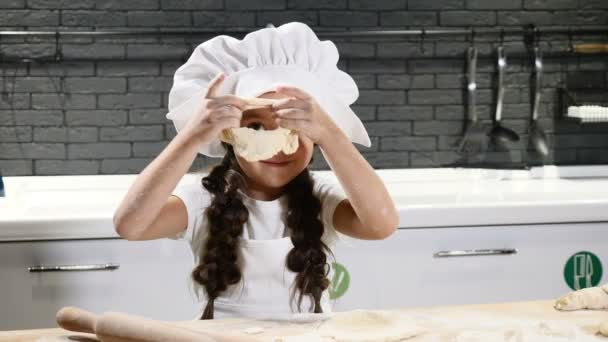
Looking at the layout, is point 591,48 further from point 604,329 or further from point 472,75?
point 604,329

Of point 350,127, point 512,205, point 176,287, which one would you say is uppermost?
point 350,127

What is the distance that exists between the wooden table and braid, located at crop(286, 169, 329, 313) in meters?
0.27

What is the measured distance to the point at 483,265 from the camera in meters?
2.23

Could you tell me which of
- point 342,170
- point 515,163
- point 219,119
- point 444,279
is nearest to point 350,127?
point 342,170

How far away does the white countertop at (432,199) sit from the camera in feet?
6.80

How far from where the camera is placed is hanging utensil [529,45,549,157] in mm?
2791

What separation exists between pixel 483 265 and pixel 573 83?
0.95 meters

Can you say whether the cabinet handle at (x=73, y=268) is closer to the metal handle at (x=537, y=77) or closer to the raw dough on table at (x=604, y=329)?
the raw dough on table at (x=604, y=329)

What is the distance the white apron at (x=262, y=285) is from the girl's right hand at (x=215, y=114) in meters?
0.31

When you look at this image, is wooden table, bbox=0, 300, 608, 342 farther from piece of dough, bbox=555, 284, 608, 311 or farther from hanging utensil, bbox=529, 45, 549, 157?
hanging utensil, bbox=529, 45, 549, 157

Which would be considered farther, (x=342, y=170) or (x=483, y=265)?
(x=483, y=265)

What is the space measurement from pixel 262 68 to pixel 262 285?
40 cm

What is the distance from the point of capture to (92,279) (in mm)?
2098

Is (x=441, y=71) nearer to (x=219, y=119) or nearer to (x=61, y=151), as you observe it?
(x=61, y=151)
